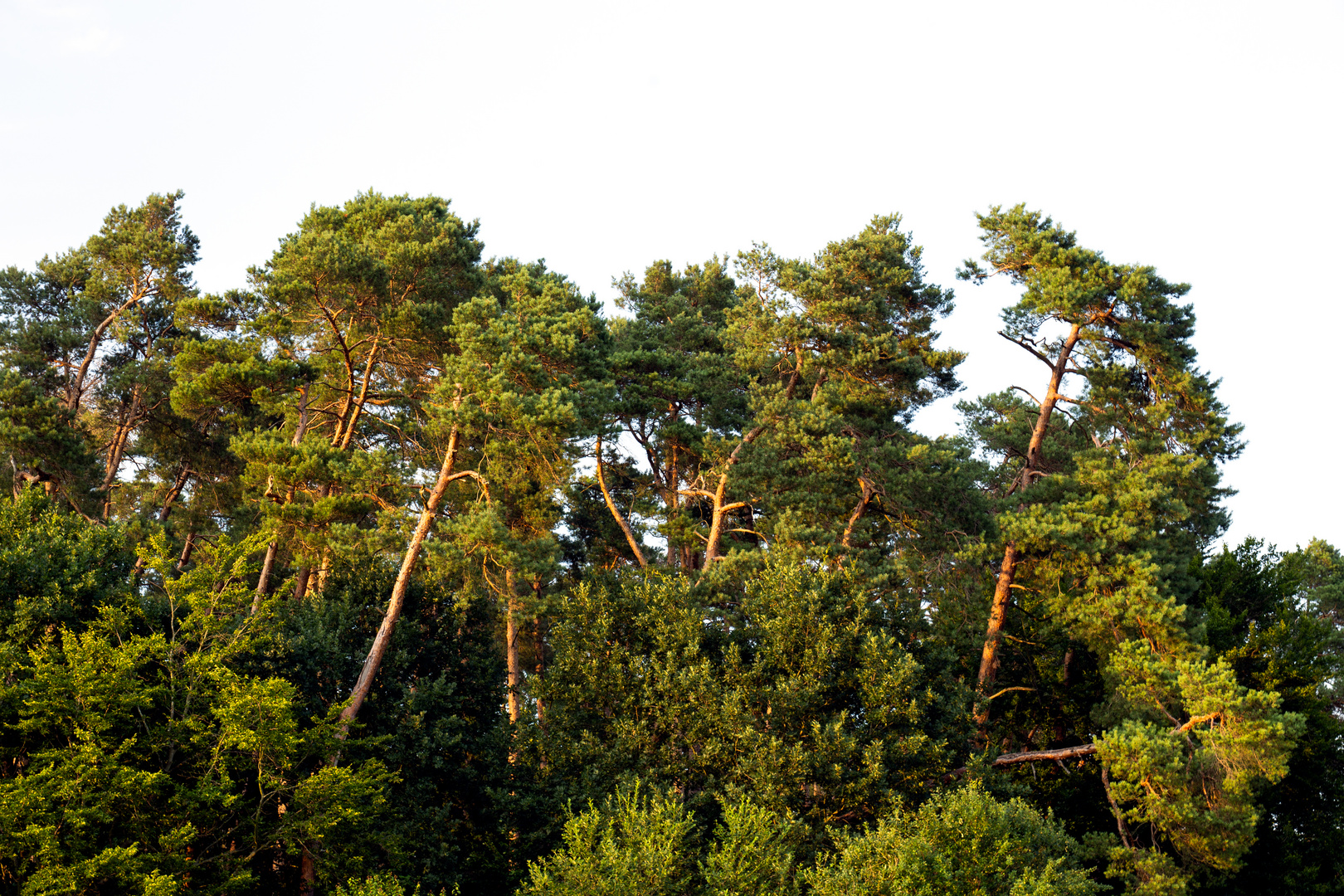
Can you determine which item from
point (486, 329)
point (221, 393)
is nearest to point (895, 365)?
point (486, 329)

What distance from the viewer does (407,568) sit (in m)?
24.4

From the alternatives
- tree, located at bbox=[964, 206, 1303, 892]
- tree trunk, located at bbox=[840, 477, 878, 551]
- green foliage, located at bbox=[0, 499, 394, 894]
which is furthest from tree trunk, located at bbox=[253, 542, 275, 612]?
tree, located at bbox=[964, 206, 1303, 892]

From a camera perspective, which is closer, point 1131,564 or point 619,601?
point 1131,564

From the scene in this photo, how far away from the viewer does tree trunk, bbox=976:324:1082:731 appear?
2717 centimetres

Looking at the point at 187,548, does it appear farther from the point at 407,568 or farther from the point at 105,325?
the point at 407,568

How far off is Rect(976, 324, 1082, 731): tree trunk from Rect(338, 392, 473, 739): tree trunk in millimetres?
13698

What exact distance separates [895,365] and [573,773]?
14493mm

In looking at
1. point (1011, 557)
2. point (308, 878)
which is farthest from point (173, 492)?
point (1011, 557)

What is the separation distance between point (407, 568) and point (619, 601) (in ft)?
16.9

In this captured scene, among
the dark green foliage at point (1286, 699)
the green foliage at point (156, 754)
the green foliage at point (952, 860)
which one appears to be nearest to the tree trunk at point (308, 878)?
the green foliage at point (156, 754)

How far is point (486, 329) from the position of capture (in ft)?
79.5

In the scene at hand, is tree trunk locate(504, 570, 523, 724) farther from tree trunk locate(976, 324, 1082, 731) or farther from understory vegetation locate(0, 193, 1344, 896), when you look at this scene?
tree trunk locate(976, 324, 1082, 731)

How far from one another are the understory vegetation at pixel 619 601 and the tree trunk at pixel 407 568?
9cm

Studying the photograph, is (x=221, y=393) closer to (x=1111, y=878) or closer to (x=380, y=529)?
(x=380, y=529)
